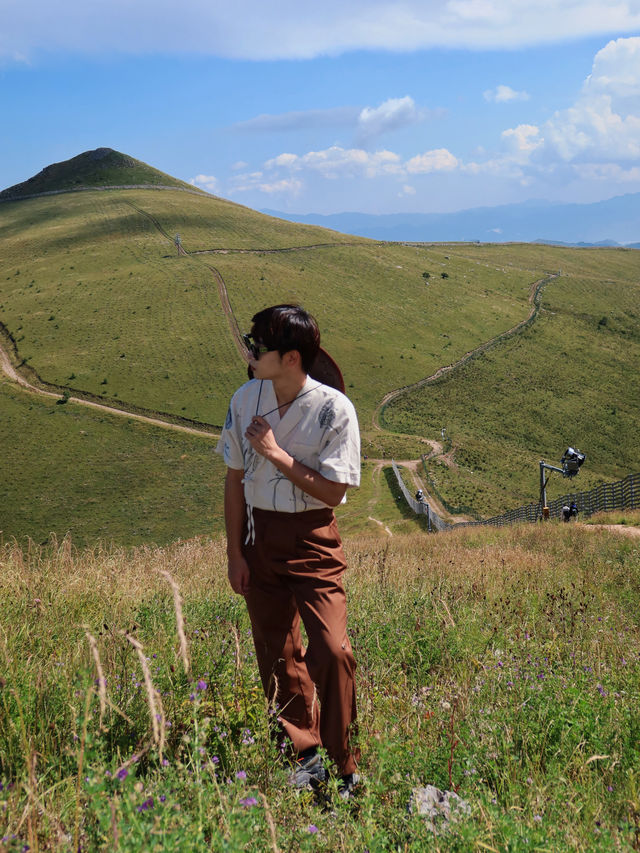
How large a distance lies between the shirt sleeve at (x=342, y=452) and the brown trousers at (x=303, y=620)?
0.23 meters

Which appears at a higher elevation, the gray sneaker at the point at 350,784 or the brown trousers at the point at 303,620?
the brown trousers at the point at 303,620

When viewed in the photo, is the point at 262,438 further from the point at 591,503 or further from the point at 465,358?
the point at 465,358

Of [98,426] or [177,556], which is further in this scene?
[98,426]

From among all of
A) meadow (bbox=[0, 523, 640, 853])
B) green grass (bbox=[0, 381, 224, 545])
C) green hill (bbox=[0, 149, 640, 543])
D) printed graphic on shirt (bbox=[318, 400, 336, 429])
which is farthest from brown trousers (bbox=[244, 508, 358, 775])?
green grass (bbox=[0, 381, 224, 545])

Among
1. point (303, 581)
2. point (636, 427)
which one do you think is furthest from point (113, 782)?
point (636, 427)

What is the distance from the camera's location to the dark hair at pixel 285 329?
3.09 m

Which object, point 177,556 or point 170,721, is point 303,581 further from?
point 177,556

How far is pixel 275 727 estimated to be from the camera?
2924mm

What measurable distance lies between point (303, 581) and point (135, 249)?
96.4 metres

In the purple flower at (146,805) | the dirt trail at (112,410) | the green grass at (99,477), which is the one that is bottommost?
the green grass at (99,477)

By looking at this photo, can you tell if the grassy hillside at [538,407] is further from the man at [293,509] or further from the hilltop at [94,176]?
the hilltop at [94,176]

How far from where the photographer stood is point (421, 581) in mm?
6117

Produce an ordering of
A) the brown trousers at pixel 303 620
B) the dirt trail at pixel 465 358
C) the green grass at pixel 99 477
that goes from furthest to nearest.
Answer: the dirt trail at pixel 465 358
the green grass at pixel 99 477
the brown trousers at pixel 303 620

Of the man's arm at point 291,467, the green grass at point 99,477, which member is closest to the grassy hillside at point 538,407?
the green grass at point 99,477
